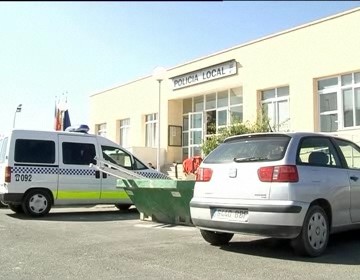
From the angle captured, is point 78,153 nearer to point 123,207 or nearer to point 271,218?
point 123,207

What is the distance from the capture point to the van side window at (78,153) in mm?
13172

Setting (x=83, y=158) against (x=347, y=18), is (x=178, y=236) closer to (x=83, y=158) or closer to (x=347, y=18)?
(x=83, y=158)

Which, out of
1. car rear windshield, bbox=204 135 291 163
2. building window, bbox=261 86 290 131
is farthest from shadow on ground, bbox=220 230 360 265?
building window, bbox=261 86 290 131

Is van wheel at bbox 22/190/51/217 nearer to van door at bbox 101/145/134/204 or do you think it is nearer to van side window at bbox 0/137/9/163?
van side window at bbox 0/137/9/163

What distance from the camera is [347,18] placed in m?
17.2

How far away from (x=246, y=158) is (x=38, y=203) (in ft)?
23.7

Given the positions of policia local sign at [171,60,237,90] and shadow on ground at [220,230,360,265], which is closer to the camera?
shadow on ground at [220,230,360,265]

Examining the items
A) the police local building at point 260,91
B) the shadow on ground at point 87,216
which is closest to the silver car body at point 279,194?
the shadow on ground at point 87,216

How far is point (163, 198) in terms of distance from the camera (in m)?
10.2

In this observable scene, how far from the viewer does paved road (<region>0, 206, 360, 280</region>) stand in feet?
19.5

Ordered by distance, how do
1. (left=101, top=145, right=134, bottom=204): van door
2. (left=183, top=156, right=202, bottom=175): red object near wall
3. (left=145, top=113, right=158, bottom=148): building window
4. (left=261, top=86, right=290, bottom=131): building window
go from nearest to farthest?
(left=101, top=145, right=134, bottom=204): van door → (left=183, top=156, right=202, bottom=175): red object near wall → (left=261, top=86, right=290, bottom=131): building window → (left=145, top=113, right=158, bottom=148): building window

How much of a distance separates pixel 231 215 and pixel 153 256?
1223mm

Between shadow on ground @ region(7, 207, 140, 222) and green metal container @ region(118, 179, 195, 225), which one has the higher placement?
green metal container @ region(118, 179, 195, 225)

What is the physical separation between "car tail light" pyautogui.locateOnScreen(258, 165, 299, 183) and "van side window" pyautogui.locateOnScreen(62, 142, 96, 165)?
7.61 m
